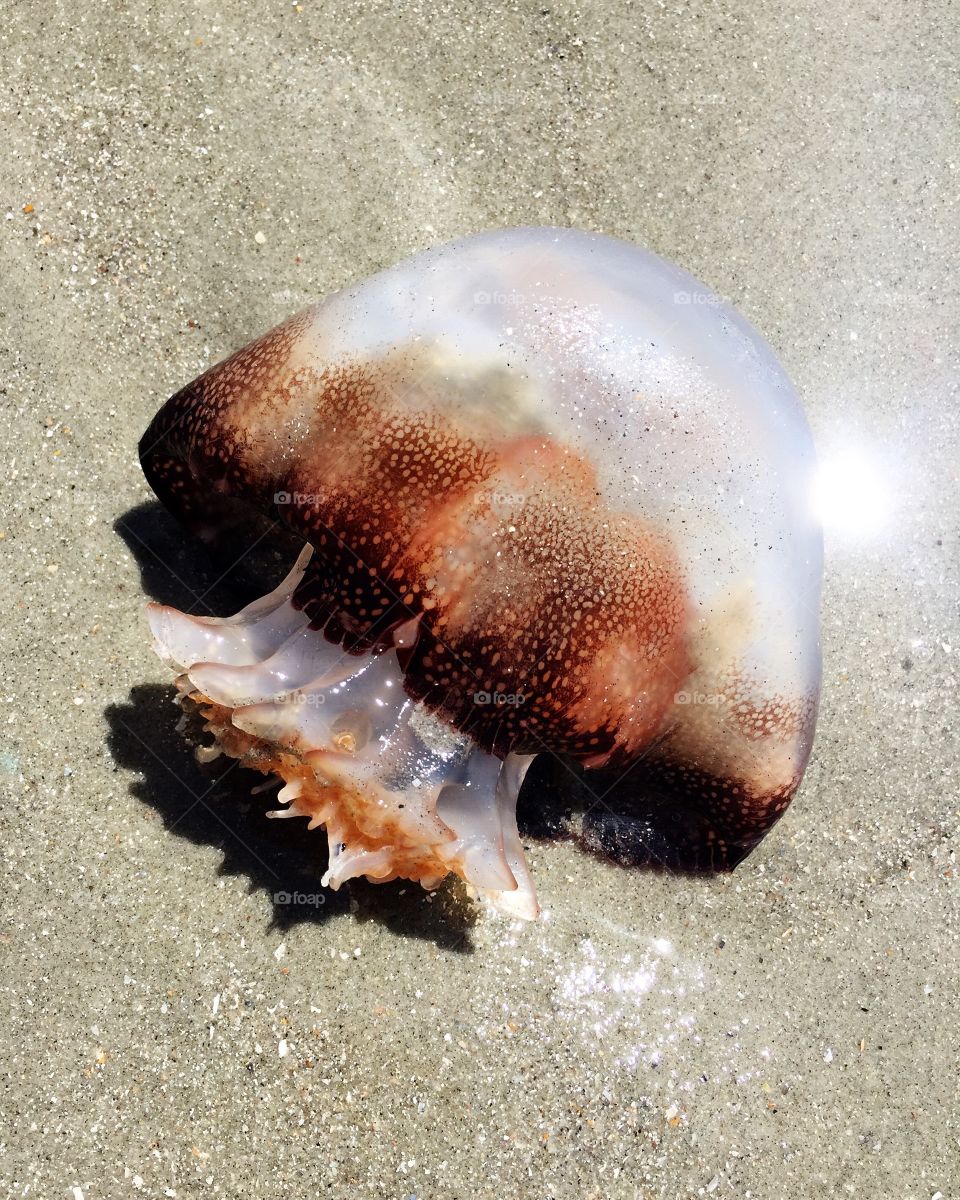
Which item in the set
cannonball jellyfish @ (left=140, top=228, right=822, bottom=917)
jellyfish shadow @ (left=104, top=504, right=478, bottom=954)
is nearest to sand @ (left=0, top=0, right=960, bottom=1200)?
jellyfish shadow @ (left=104, top=504, right=478, bottom=954)

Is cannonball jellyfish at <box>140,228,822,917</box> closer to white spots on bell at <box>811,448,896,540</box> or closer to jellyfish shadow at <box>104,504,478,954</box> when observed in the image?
jellyfish shadow at <box>104,504,478,954</box>

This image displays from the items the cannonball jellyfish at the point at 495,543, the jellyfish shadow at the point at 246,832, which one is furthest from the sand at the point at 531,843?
the cannonball jellyfish at the point at 495,543

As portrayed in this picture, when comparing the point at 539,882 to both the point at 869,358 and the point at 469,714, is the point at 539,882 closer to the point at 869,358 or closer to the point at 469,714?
the point at 469,714

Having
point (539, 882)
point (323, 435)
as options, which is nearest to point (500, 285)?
point (323, 435)

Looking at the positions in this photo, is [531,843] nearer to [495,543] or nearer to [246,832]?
[246,832]

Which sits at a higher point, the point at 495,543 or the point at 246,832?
the point at 495,543

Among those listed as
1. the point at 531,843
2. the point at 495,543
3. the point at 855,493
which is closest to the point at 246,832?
the point at 531,843
